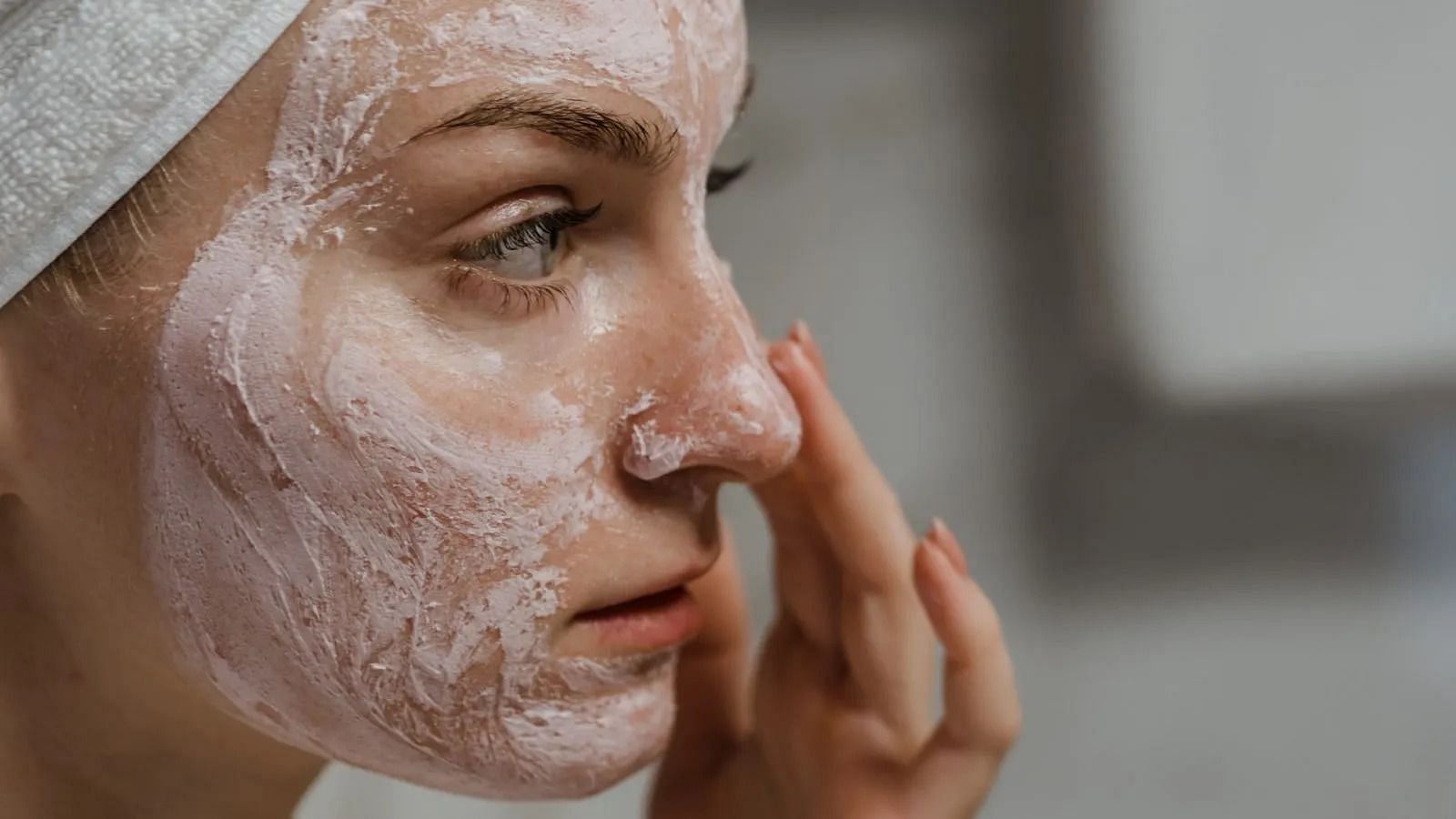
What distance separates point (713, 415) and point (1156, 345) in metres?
0.77

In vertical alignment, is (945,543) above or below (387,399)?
below

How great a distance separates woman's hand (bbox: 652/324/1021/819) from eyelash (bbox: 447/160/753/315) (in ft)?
0.69

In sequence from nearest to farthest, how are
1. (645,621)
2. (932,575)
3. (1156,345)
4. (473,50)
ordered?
(473,50)
(645,621)
(932,575)
(1156,345)

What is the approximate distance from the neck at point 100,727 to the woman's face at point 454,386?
2.8 inches

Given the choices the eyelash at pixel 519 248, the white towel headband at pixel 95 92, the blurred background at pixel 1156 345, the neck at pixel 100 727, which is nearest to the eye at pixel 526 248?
the eyelash at pixel 519 248

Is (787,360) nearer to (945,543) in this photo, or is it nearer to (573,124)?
(945,543)

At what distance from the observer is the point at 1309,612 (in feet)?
3.90

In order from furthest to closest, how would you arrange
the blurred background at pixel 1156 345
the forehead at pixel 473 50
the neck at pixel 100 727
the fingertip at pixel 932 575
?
the blurred background at pixel 1156 345, the fingertip at pixel 932 575, the neck at pixel 100 727, the forehead at pixel 473 50

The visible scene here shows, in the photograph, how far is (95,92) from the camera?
50 cm

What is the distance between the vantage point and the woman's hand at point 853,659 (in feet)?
2.36

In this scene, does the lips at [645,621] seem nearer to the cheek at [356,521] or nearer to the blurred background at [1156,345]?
the cheek at [356,521]

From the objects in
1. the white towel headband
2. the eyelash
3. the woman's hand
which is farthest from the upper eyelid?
the woman's hand

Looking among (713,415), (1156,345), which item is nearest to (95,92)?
(713,415)

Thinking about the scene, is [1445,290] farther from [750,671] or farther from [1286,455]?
[750,671]
